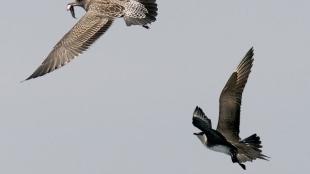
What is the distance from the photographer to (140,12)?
30578mm

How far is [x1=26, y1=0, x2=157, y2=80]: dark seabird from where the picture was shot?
2886cm

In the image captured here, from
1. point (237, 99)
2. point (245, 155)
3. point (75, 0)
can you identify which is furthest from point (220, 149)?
point (75, 0)

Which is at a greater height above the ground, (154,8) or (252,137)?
(154,8)

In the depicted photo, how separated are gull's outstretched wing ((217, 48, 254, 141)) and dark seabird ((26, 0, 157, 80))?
2325 millimetres

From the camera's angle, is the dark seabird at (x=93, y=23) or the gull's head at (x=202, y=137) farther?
the dark seabird at (x=93, y=23)

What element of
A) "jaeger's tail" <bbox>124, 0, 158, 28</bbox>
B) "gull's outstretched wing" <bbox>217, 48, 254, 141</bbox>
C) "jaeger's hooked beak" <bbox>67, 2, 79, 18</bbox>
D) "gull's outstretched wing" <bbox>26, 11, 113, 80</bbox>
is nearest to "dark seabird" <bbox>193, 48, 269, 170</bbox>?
"gull's outstretched wing" <bbox>217, 48, 254, 141</bbox>

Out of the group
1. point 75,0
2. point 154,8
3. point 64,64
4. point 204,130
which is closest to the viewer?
point 204,130

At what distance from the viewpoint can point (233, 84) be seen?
30.2m

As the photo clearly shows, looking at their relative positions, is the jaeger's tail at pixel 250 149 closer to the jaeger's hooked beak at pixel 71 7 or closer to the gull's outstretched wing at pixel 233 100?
the gull's outstretched wing at pixel 233 100

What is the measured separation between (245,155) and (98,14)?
5.64 metres

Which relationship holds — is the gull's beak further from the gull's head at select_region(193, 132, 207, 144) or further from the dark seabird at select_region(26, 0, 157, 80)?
the gull's head at select_region(193, 132, 207, 144)

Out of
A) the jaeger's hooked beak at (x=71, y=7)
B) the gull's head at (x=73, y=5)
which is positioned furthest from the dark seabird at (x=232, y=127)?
the jaeger's hooked beak at (x=71, y=7)

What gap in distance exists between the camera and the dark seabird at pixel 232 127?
26922mm

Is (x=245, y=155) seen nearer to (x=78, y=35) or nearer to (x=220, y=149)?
(x=220, y=149)
